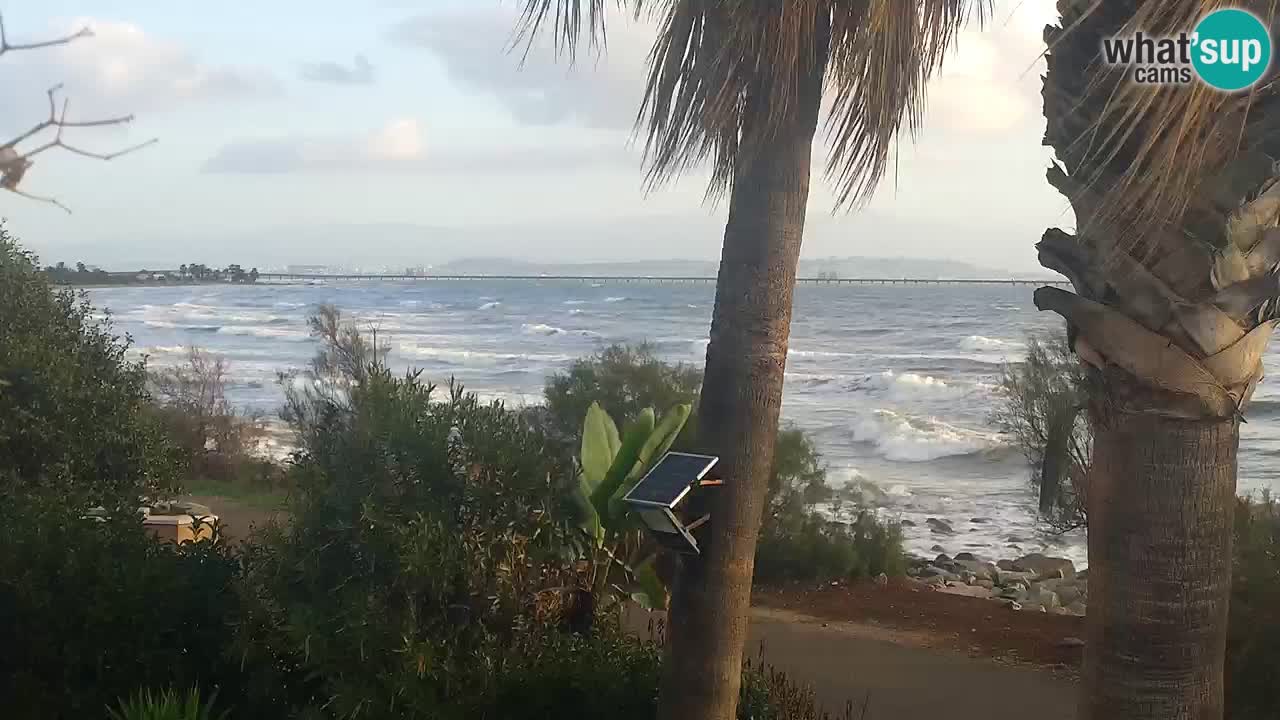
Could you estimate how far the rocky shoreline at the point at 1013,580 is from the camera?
11219 mm

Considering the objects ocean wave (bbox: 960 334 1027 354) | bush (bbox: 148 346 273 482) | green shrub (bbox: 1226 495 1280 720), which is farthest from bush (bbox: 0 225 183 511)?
ocean wave (bbox: 960 334 1027 354)

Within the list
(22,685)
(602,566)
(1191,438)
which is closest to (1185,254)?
(1191,438)

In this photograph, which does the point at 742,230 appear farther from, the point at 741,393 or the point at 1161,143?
the point at 1161,143

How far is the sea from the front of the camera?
19844mm

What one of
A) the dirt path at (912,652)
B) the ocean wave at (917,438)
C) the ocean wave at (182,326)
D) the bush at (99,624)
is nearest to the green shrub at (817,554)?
the dirt path at (912,652)

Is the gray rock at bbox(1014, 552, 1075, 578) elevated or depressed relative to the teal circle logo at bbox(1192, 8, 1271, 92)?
depressed

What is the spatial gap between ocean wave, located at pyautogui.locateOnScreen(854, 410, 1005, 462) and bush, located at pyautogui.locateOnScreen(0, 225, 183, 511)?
59.1 ft

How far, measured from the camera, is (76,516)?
534cm

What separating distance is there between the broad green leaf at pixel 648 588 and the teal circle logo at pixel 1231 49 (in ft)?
12.2

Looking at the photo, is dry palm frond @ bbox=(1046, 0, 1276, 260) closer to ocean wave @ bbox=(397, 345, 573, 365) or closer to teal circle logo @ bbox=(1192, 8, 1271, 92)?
teal circle logo @ bbox=(1192, 8, 1271, 92)

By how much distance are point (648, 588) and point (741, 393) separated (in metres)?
2.20

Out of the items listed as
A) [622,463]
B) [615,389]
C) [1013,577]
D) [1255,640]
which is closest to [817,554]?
[615,389]

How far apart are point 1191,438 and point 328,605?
3.08 metres

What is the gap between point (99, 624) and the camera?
188 inches
